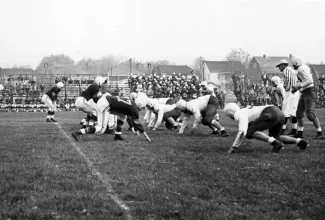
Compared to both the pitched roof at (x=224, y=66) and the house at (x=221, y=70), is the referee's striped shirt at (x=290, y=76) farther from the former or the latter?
the pitched roof at (x=224, y=66)

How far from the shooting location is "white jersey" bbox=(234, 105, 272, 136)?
9.41 m

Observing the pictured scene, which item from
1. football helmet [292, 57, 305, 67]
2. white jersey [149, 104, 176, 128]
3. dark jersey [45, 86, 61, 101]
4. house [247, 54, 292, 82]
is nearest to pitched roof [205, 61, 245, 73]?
house [247, 54, 292, 82]

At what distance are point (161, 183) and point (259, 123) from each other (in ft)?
11.9

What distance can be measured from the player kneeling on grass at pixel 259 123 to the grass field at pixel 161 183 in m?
0.28

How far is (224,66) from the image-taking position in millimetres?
99938

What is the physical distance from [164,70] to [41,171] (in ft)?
313

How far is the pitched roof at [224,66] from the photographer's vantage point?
97.8 meters

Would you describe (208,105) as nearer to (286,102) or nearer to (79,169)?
(286,102)

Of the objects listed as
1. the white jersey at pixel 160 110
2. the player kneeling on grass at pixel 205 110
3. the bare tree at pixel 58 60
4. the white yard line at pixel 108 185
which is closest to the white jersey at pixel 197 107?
the player kneeling on grass at pixel 205 110

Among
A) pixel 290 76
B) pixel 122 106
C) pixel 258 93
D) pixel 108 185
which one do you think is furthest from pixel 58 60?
pixel 108 185

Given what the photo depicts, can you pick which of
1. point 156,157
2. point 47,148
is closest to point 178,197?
point 156,157

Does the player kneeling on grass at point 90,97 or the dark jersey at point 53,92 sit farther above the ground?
the player kneeling on grass at point 90,97

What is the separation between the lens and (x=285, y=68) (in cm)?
1393

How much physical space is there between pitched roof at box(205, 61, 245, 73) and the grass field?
88.4m
